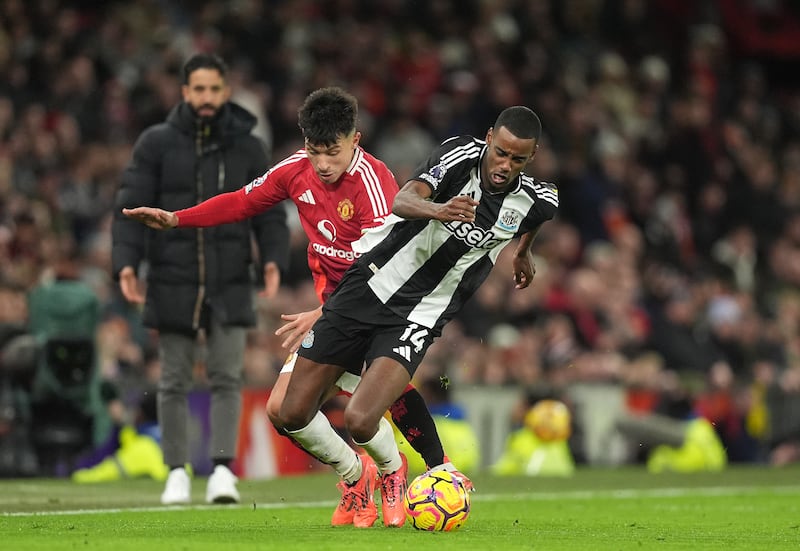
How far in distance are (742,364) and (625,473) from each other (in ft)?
14.4

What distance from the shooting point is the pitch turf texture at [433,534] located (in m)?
6.66

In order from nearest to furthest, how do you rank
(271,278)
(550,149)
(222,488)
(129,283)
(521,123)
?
(521,123) < (222,488) < (129,283) < (271,278) < (550,149)

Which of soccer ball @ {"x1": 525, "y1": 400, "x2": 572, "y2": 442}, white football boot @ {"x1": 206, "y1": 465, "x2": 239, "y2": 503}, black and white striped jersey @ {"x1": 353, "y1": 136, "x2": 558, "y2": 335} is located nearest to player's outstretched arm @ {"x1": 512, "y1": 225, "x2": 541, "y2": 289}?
black and white striped jersey @ {"x1": 353, "y1": 136, "x2": 558, "y2": 335}

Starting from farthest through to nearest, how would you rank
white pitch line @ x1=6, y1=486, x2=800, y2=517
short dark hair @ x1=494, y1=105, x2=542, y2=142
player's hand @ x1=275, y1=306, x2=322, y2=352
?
white pitch line @ x1=6, y1=486, x2=800, y2=517
player's hand @ x1=275, y1=306, x2=322, y2=352
short dark hair @ x1=494, y1=105, x2=542, y2=142

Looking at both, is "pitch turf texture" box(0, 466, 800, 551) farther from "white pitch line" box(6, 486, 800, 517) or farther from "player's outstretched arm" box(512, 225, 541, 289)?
"player's outstretched arm" box(512, 225, 541, 289)

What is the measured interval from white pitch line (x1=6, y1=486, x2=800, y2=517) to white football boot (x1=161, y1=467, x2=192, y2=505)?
0.75ft

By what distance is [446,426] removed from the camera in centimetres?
1388

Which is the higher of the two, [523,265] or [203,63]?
[203,63]

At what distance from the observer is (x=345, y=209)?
7719mm

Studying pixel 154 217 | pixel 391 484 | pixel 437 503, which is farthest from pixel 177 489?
pixel 437 503

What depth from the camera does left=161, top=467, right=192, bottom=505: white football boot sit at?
9.16 meters

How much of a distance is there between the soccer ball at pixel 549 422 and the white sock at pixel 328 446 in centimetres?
674

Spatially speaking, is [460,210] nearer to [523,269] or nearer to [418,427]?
[523,269]

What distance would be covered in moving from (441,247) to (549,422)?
23.4ft
